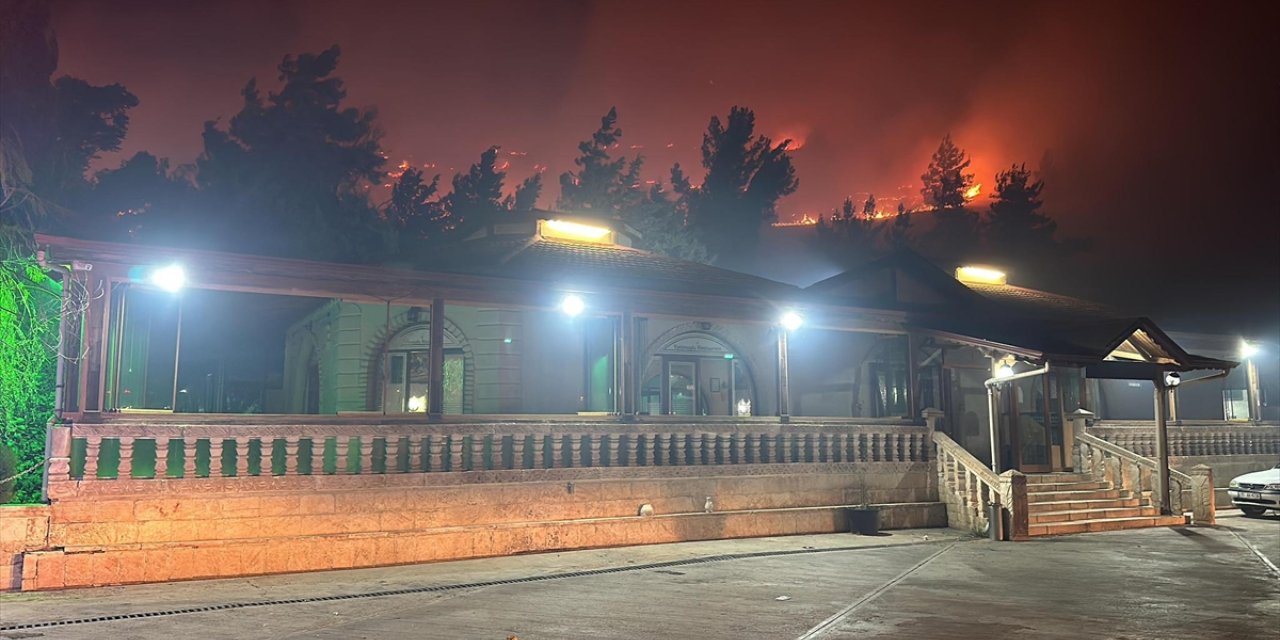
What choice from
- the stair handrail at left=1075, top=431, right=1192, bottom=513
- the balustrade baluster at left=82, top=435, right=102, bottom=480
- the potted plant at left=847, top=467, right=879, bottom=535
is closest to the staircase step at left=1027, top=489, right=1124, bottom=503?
the stair handrail at left=1075, top=431, right=1192, bottom=513

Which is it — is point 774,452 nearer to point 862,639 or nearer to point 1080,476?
point 1080,476

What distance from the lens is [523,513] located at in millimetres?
13352

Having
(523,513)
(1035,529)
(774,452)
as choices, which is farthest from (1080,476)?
(523,513)

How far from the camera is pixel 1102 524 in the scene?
17094 mm

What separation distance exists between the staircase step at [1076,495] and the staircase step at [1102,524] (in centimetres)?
67

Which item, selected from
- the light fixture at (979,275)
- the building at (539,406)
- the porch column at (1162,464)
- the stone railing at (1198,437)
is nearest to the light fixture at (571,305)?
the building at (539,406)

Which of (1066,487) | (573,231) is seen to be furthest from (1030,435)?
(573,231)

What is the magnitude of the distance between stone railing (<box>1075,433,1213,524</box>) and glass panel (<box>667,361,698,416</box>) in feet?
26.5

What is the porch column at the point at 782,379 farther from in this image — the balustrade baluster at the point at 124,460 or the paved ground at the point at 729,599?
the balustrade baluster at the point at 124,460

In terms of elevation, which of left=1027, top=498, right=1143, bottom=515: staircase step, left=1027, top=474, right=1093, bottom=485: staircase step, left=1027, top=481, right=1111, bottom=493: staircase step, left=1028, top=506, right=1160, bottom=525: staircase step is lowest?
left=1028, top=506, right=1160, bottom=525: staircase step

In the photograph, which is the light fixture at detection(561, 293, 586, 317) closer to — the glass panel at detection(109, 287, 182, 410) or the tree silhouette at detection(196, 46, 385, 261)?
the glass panel at detection(109, 287, 182, 410)

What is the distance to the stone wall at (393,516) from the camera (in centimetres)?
1034

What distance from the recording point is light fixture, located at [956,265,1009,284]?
86.5 ft

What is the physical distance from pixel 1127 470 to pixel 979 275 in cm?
932
